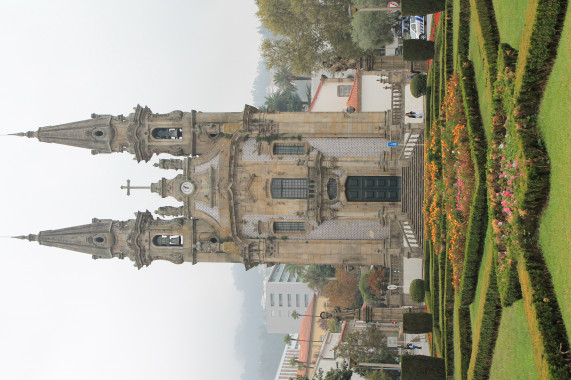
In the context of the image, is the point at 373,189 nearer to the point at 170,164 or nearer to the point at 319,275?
the point at 170,164

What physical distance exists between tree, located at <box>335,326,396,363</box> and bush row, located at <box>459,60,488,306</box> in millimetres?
37760

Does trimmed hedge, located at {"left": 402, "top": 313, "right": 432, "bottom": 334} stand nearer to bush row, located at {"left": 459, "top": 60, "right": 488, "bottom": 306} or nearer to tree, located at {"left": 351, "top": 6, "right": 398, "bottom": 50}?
bush row, located at {"left": 459, "top": 60, "right": 488, "bottom": 306}

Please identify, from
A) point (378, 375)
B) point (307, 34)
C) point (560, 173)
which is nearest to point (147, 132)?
point (307, 34)

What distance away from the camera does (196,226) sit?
44.6 meters

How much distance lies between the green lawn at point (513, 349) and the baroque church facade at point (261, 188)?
18.5 m

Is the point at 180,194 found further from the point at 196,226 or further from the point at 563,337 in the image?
the point at 563,337

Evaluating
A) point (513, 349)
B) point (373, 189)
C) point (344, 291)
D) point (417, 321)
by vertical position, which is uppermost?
point (373, 189)

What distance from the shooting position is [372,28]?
59875 mm

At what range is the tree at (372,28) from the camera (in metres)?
59.5

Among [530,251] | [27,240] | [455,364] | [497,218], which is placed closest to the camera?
[530,251]

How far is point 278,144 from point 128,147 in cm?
1119

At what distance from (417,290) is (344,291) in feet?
158

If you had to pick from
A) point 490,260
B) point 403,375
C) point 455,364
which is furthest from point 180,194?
point 490,260

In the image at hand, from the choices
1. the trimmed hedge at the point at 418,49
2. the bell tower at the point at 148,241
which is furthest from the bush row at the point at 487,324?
the bell tower at the point at 148,241
